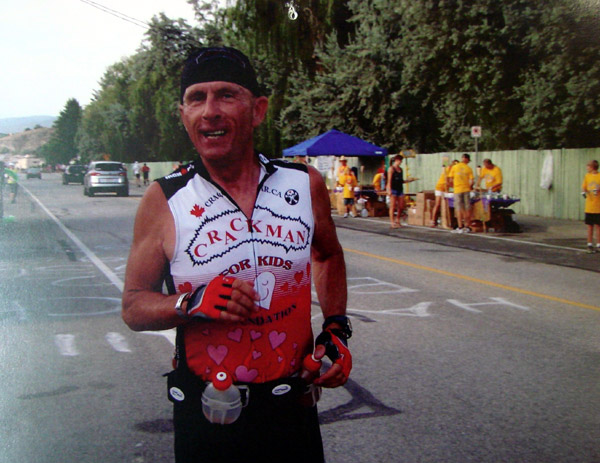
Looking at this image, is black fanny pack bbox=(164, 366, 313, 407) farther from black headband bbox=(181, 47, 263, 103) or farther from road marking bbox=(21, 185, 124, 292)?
road marking bbox=(21, 185, 124, 292)

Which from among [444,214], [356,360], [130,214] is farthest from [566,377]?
[130,214]

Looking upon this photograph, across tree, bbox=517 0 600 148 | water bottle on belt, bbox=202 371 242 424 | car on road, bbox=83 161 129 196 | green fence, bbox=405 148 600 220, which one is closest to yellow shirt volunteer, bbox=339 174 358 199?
green fence, bbox=405 148 600 220

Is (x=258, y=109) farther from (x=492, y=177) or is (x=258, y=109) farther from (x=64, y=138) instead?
(x=64, y=138)

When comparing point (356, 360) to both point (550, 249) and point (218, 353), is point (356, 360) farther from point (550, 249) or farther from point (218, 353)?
point (550, 249)

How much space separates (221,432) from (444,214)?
17.5 metres

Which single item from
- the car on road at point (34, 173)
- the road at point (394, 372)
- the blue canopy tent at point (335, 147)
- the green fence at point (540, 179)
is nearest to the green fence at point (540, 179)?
the green fence at point (540, 179)

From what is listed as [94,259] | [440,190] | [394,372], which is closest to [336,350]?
[394,372]

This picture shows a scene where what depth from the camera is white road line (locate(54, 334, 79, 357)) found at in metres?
6.57

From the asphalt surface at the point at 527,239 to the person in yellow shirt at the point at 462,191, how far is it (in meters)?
0.43

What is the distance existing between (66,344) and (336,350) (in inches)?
203

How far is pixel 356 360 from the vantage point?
626 cm

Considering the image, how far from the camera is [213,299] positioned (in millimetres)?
1946

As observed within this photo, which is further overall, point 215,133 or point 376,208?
point 376,208

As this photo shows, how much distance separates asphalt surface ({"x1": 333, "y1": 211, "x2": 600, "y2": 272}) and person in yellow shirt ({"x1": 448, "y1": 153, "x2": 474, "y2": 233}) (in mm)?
431
